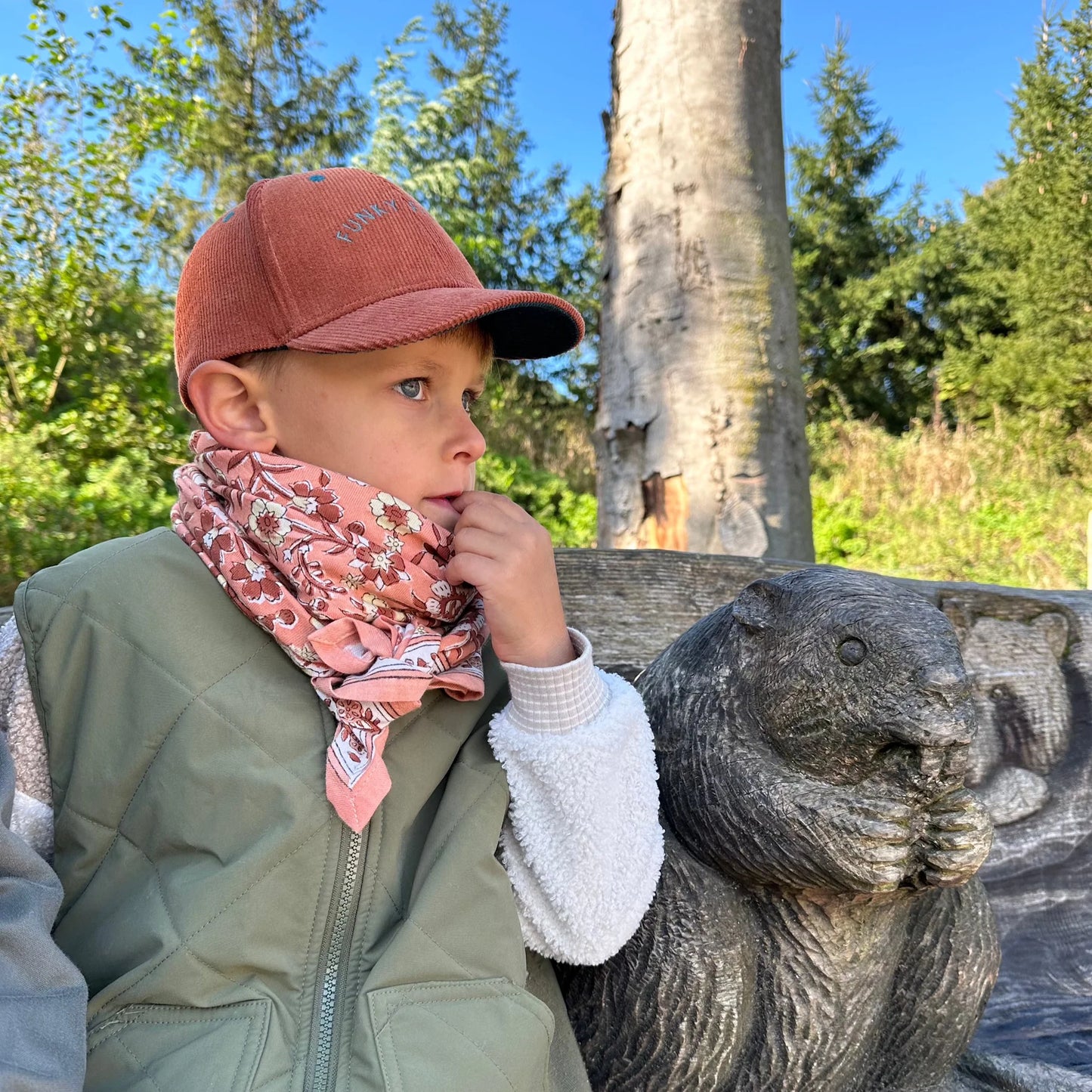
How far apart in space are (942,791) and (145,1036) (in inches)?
36.7

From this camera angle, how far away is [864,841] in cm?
108

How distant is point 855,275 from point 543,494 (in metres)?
12.8

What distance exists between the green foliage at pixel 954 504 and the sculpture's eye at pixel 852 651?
8378mm

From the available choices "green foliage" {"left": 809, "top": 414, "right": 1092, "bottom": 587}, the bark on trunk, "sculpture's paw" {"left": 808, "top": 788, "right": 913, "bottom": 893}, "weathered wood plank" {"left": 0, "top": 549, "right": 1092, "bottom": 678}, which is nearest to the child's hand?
"sculpture's paw" {"left": 808, "top": 788, "right": 913, "bottom": 893}

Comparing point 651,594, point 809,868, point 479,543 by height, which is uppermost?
point 479,543

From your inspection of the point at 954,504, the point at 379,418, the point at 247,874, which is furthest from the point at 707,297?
the point at 954,504

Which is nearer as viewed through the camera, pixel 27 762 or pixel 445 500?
pixel 27 762

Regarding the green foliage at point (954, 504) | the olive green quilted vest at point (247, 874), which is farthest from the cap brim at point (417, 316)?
the green foliage at point (954, 504)

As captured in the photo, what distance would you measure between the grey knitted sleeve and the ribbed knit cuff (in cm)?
57

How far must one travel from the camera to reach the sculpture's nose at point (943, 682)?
1.07m

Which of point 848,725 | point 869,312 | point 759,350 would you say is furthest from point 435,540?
point 869,312

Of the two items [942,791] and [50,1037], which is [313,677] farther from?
[942,791]

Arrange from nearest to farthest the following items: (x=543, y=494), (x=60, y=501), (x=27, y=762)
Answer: (x=27, y=762) → (x=60, y=501) → (x=543, y=494)

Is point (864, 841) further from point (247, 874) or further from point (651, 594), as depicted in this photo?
point (651, 594)
